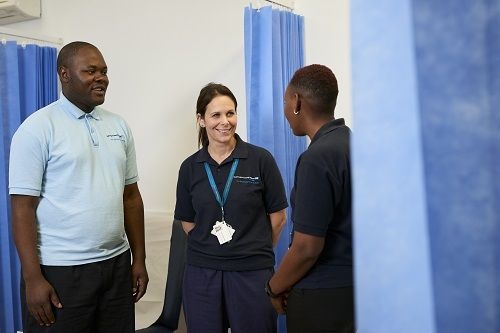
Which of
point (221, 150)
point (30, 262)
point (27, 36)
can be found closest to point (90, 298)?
point (30, 262)

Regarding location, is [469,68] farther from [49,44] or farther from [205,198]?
[49,44]

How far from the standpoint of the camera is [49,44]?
3186 mm

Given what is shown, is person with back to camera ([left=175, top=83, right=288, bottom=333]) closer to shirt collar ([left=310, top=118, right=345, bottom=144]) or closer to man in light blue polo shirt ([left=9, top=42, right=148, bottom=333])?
man in light blue polo shirt ([left=9, top=42, right=148, bottom=333])

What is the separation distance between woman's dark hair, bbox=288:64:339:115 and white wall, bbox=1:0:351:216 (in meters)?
1.21

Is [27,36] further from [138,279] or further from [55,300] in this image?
[55,300]

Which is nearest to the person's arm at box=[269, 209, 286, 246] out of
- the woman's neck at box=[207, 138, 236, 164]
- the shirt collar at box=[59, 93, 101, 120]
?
the woman's neck at box=[207, 138, 236, 164]

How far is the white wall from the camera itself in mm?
2828

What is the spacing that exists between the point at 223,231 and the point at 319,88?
0.67 m

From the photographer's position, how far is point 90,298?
1617mm

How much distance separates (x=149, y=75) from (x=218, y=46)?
1.72 ft

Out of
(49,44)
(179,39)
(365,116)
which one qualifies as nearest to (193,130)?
(179,39)

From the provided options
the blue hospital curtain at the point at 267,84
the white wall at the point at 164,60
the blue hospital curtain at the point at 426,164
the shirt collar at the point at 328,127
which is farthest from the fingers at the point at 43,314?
the white wall at the point at 164,60

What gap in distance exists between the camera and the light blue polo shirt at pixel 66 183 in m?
1.55

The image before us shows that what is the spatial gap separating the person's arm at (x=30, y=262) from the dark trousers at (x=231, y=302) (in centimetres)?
51
